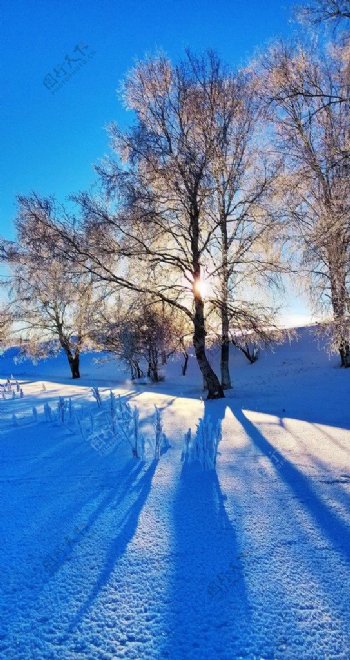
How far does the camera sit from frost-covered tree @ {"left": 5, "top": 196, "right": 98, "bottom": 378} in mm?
11273

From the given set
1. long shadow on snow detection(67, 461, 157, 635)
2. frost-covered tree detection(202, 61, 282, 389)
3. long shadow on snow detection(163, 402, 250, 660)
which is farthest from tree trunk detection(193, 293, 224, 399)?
long shadow on snow detection(163, 402, 250, 660)

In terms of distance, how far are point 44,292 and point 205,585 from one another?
56.4 feet

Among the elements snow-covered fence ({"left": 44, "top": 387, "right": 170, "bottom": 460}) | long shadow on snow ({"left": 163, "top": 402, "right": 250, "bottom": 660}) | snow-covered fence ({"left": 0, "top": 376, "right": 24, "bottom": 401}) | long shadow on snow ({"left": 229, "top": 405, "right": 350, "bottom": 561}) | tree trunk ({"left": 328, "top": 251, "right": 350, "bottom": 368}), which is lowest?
long shadow on snow ({"left": 229, "top": 405, "right": 350, "bottom": 561})

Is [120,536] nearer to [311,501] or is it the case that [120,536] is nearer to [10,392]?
[311,501]

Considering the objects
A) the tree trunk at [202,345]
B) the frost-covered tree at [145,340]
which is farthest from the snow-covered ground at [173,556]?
the frost-covered tree at [145,340]

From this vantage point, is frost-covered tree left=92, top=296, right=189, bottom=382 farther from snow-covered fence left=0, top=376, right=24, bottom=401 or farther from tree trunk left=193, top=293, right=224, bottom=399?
snow-covered fence left=0, top=376, right=24, bottom=401

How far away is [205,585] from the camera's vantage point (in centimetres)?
197

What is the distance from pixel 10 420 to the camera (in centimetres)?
723

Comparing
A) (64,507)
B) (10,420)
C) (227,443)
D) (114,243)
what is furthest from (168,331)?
(64,507)

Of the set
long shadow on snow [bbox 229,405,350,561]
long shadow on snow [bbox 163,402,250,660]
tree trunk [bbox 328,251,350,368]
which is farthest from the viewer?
tree trunk [bbox 328,251,350,368]

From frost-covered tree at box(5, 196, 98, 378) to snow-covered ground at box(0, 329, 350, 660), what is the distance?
7433mm

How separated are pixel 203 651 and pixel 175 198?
450 inches

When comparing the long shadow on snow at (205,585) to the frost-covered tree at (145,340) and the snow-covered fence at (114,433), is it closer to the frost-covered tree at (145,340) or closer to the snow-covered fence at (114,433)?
the snow-covered fence at (114,433)

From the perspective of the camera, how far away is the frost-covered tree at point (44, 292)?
11273 millimetres
